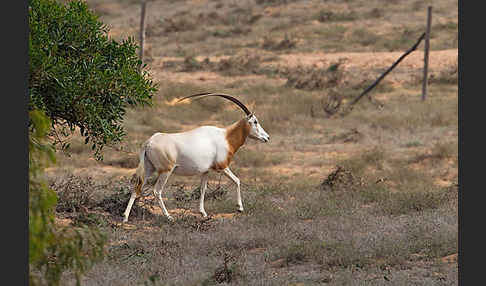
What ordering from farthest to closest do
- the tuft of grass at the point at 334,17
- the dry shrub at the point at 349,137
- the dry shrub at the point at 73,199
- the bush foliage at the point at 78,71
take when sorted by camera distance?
1. the tuft of grass at the point at 334,17
2. the dry shrub at the point at 349,137
3. the dry shrub at the point at 73,199
4. the bush foliage at the point at 78,71

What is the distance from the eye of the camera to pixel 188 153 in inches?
391

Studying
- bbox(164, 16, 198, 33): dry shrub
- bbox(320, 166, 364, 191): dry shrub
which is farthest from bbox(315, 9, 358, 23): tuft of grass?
bbox(320, 166, 364, 191): dry shrub

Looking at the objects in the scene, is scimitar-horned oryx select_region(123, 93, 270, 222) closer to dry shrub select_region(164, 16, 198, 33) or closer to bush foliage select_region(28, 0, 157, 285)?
bush foliage select_region(28, 0, 157, 285)

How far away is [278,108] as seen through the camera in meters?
19.6

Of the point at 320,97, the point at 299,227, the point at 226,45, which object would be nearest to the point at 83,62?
the point at 299,227

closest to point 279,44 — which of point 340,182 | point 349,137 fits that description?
point 349,137

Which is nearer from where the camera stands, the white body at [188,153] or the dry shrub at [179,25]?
the white body at [188,153]

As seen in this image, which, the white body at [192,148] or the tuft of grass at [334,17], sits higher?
the white body at [192,148]

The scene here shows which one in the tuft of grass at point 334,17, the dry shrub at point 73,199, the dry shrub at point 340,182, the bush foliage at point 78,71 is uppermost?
the bush foliage at point 78,71

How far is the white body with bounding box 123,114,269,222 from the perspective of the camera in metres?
9.79

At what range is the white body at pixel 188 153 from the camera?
32.1ft

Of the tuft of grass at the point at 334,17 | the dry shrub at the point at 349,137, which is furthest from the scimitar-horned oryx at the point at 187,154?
the tuft of grass at the point at 334,17

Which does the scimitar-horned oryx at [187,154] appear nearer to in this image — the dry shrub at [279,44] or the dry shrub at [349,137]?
the dry shrub at [349,137]

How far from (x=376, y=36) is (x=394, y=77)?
19.8ft
